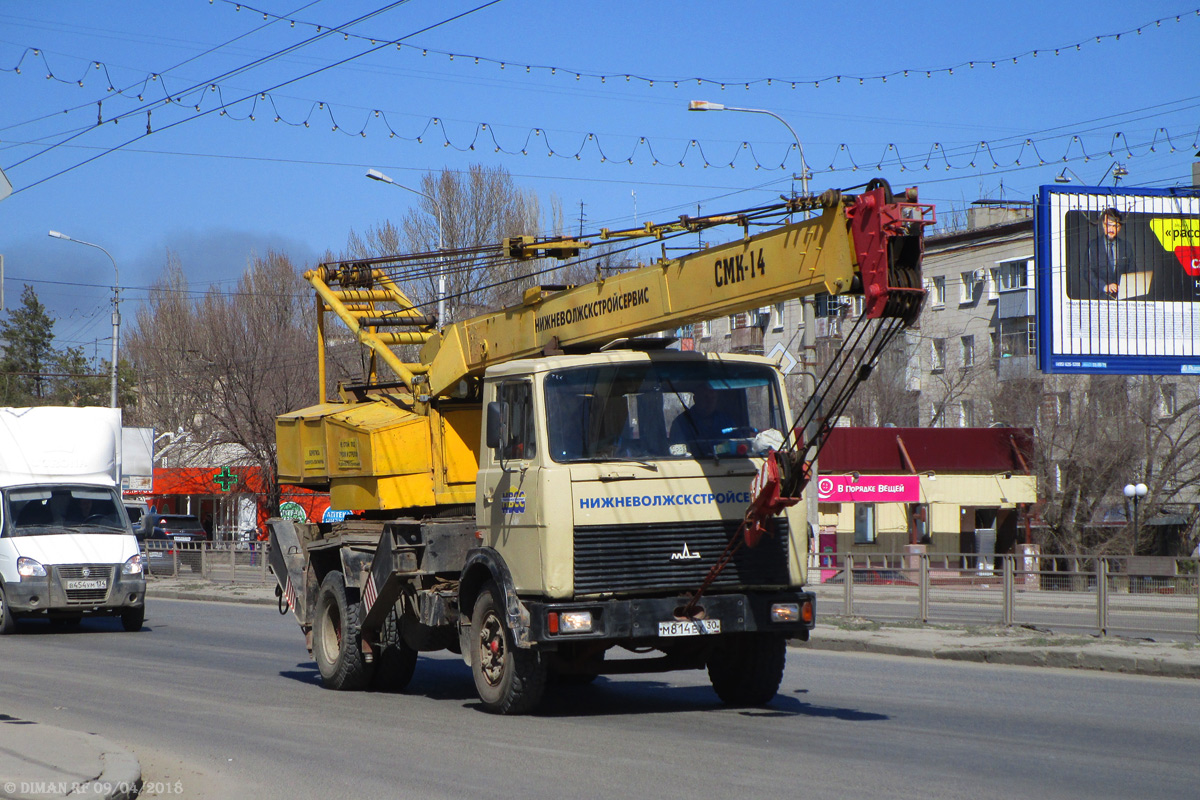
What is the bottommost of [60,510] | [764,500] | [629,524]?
[60,510]

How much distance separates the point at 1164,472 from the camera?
39000mm

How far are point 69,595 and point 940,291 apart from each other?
45.0m

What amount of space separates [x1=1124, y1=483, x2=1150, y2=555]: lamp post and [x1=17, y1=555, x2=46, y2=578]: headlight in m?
27.7

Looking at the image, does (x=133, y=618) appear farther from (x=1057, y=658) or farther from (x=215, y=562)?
(x=215, y=562)

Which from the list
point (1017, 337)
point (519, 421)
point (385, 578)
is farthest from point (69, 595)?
point (1017, 337)

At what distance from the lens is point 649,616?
9375 mm

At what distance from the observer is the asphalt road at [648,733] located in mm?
7336

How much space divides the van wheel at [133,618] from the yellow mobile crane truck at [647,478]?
9.47 meters

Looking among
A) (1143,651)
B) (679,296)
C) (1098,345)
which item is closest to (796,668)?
(1143,651)

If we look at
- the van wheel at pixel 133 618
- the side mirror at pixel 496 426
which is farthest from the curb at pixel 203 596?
the side mirror at pixel 496 426

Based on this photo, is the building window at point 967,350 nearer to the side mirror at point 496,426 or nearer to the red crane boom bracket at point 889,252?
the side mirror at point 496,426

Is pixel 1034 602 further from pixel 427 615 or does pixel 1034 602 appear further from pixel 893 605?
pixel 427 615

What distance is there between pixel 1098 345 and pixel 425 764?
27.2 m

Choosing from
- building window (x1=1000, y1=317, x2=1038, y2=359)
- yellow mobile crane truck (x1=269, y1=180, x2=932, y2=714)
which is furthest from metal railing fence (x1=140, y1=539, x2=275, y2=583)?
building window (x1=1000, y1=317, x2=1038, y2=359)
